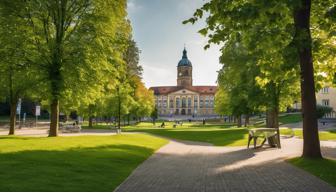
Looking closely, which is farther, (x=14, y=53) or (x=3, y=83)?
(x=3, y=83)

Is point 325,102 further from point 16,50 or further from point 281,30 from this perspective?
point 281,30

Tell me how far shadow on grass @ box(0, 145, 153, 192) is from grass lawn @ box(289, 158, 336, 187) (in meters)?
5.80

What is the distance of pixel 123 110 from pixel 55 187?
142 ft

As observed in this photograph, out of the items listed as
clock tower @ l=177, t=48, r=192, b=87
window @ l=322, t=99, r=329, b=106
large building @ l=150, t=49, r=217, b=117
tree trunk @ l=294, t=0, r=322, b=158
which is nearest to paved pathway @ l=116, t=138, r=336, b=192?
tree trunk @ l=294, t=0, r=322, b=158

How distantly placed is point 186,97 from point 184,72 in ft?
39.1

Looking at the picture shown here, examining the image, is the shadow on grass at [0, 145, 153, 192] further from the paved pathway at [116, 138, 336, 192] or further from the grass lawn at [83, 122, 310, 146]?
the grass lawn at [83, 122, 310, 146]

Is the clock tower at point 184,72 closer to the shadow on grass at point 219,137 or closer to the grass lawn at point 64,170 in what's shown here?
the shadow on grass at point 219,137

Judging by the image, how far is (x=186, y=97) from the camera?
16662 cm

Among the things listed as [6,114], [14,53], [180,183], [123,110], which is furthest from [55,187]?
[6,114]

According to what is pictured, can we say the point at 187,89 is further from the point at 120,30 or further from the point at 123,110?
the point at 120,30

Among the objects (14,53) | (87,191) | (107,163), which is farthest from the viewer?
(14,53)

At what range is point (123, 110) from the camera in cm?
5153

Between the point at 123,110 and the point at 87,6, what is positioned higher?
the point at 87,6

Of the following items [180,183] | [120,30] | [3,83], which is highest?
[120,30]
